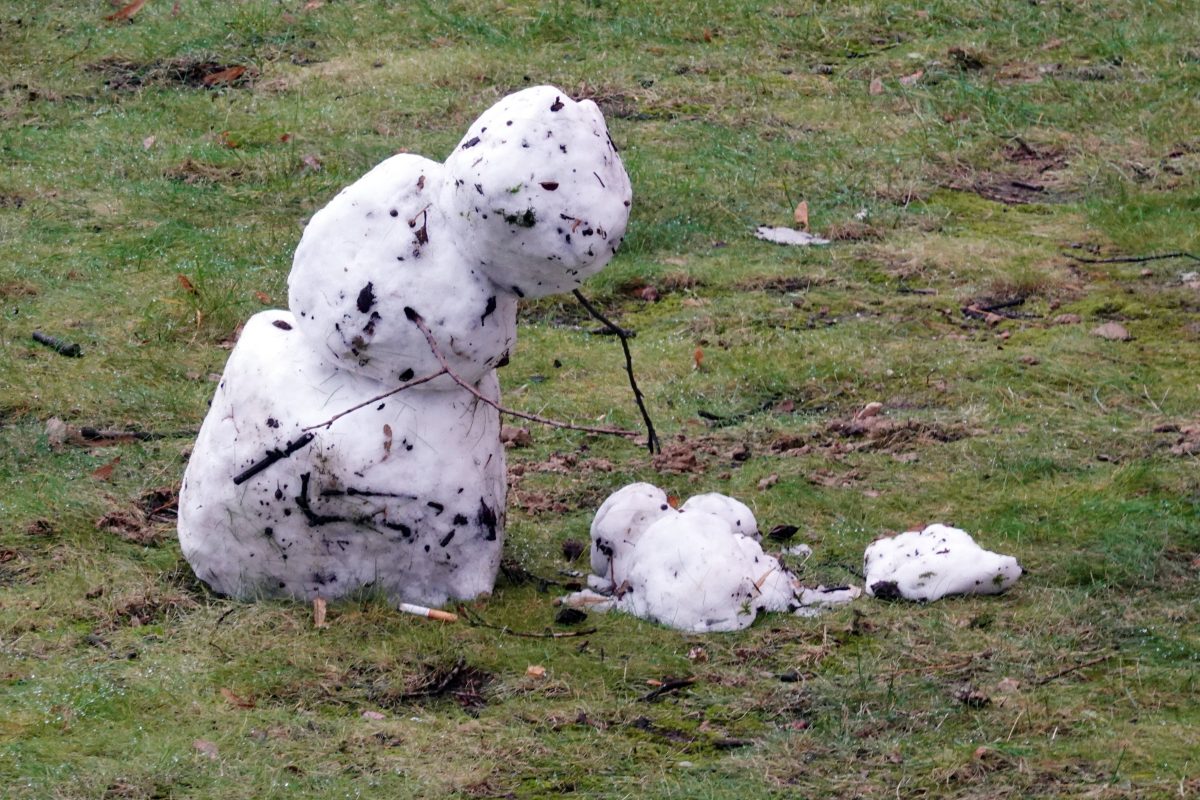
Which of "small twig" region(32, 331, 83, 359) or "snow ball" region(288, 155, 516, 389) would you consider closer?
"snow ball" region(288, 155, 516, 389)

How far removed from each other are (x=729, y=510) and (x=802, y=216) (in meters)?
3.72

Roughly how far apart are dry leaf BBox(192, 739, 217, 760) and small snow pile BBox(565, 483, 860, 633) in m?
1.22

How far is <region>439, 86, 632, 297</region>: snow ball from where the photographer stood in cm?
393

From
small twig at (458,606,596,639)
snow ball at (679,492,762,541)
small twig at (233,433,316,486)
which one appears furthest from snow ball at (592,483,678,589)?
small twig at (233,433,316,486)

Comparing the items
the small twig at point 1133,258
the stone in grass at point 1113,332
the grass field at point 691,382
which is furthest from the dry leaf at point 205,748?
the small twig at point 1133,258

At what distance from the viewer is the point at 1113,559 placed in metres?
4.63

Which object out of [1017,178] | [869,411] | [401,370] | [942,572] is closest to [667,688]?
[942,572]

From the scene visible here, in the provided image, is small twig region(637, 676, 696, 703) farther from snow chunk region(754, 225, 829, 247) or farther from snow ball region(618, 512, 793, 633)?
snow chunk region(754, 225, 829, 247)

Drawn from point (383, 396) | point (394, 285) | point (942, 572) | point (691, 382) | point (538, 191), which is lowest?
point (691, 382)

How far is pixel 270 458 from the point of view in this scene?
166 inches

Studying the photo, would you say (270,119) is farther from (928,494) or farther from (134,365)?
(928,494)

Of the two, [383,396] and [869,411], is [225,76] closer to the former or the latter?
[869,411]

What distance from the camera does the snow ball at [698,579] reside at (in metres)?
4.26

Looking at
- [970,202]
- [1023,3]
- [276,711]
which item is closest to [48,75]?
[970,202]
